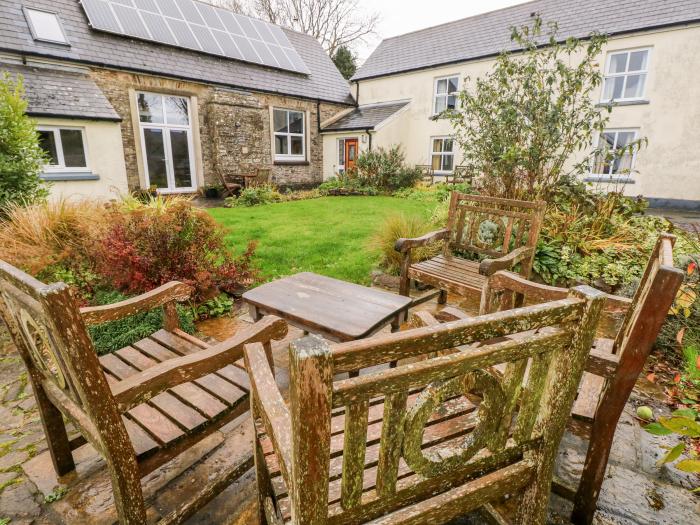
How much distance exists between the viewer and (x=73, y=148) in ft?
30.1

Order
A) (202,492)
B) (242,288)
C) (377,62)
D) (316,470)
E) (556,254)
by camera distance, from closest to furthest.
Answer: (316,470)
(202,492)
(242,288)
(556,254)
(377,62)

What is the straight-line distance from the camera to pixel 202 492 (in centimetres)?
153

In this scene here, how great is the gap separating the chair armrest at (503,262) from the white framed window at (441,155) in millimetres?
12469

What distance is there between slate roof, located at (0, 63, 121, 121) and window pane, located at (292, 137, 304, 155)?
21.9ft

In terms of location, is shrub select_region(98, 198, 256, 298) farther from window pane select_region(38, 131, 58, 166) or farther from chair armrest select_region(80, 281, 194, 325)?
window pane select_region(38, 131, 58, 166)

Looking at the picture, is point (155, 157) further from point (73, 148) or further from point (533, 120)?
point (533, 120)

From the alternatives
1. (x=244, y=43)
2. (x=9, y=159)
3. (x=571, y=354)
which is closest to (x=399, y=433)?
(x=571, y=354)

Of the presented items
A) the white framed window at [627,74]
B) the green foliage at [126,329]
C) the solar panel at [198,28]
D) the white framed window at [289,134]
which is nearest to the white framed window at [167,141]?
the solar panel at [198,28]

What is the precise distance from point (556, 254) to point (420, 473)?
426cm

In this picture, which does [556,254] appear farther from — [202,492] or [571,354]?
[202,492]

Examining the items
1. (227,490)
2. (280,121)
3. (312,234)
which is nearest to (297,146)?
(280,121)

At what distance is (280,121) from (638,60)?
11711mm

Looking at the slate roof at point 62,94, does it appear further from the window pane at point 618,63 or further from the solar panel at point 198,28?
the window pane at point 618,63

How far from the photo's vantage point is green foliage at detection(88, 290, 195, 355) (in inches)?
111
